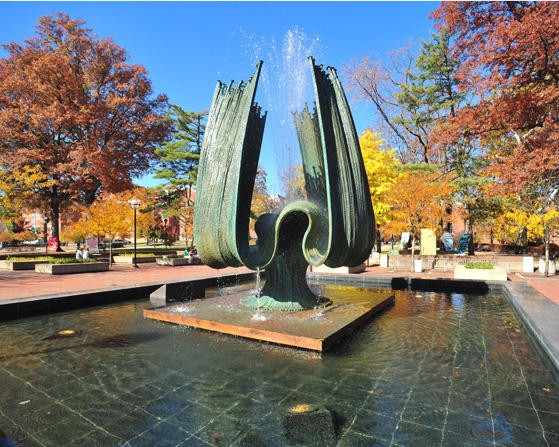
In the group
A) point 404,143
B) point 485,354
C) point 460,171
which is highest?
point 404,143

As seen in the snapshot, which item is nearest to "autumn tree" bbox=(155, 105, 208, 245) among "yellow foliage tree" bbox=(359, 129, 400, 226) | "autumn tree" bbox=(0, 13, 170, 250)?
"autumn tree" bbox=(0, 13, 170, 250)

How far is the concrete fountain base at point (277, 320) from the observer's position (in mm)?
5707

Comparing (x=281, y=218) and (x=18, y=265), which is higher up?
(x=281, y=218)

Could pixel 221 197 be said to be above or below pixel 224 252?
above

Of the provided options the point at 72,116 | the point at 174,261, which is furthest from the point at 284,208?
the point at 72,116

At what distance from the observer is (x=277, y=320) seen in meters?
6.66

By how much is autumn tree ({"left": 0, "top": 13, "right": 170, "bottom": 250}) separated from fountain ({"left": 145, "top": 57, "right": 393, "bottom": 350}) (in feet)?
71.6

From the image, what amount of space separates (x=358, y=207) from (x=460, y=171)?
70.4ft

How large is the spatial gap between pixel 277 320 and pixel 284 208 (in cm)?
215

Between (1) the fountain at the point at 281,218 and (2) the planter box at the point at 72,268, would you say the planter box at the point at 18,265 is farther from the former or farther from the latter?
(1) the fountain at the point at 281,218

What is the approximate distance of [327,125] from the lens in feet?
22.1

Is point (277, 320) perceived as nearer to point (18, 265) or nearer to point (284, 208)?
point (284, 208)

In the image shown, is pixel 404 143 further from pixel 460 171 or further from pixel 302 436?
pixel 302 436

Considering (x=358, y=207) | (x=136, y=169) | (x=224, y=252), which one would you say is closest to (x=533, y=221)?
(x=358, y=207)
